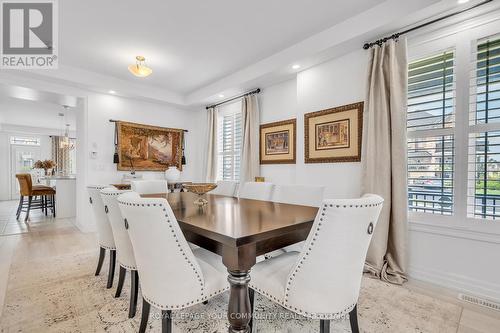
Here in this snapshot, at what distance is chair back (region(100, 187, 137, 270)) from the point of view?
1770 mm

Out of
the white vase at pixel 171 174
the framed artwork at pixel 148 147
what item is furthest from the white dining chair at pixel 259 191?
the framed artwork at pixel 148 147

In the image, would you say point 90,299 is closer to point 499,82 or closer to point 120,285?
point 120,285

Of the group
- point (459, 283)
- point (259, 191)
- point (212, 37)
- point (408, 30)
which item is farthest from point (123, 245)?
point (408, 30)

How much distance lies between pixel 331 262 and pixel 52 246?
4.00 meters

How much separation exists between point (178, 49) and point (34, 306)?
10.1ft

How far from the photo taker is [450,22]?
222cm

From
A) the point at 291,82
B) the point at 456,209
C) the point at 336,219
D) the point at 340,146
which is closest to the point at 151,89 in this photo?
the point at 291,82

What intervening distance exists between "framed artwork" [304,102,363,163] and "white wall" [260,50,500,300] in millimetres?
84

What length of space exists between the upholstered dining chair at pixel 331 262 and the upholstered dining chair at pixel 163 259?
0.46m

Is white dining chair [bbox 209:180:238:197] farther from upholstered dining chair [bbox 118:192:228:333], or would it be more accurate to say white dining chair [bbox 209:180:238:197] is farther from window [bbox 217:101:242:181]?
upholstered dining chair [bbox 118:192:228:333]

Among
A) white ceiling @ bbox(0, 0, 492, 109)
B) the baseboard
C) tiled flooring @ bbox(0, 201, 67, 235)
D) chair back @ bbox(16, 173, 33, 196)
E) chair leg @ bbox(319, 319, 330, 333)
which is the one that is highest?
white ceiling @ bbox(0, 0, 492, 109)

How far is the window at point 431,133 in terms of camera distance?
2.28 meters

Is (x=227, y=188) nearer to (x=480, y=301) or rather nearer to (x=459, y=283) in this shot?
(x=459, y=283)

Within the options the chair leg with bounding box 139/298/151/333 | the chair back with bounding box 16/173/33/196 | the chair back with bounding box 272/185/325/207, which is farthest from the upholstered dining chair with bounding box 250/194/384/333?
the chair back with bounding box 16/173/33/196
